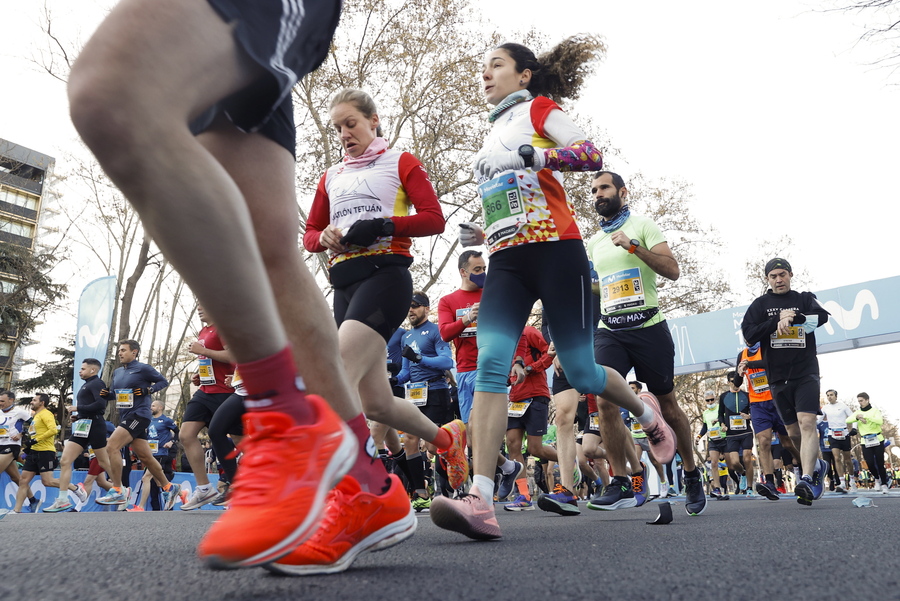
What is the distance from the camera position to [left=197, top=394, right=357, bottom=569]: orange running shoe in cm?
114

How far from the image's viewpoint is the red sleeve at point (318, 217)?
3.81 m

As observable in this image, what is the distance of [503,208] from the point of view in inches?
124

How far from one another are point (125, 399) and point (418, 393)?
15.0 feet

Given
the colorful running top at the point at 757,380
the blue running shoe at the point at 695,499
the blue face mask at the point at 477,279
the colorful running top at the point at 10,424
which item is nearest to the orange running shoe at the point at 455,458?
the blue running shoe at the point at 695,499

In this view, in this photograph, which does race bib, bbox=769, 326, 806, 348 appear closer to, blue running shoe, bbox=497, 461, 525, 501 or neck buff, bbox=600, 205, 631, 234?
neck buff, bbox=600, 205, 631, 234

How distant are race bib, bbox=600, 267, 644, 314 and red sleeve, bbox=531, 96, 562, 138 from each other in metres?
1.89

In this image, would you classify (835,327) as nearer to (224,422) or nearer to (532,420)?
(532,420)

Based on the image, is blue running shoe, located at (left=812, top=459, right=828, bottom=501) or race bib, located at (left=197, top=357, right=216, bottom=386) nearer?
blue running shoe, located at (left=812, top=459, right=828, bottom=501)

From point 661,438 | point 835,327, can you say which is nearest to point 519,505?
point 661,438

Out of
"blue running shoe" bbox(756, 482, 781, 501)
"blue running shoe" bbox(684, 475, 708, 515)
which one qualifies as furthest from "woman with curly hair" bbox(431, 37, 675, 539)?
"blue running shoe" bbox(756, 482, 781, 501)

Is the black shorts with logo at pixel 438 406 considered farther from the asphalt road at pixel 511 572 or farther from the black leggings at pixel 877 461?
the black leggings at pixel 877 461

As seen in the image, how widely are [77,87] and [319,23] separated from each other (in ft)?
1.53

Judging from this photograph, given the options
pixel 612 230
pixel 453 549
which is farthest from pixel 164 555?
pixel 612 230

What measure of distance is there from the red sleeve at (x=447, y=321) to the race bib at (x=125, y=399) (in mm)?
5205
